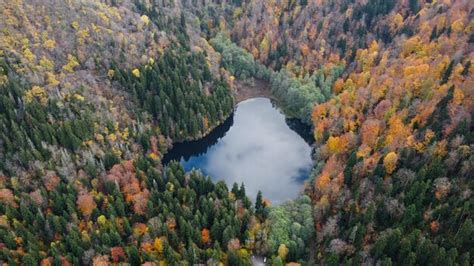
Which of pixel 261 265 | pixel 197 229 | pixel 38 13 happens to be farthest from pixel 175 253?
pixel 38 13

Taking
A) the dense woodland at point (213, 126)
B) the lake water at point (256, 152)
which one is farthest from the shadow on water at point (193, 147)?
the dense woodland at point (213, 126)

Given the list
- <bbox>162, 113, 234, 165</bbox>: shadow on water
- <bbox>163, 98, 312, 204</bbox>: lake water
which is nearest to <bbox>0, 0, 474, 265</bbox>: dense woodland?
<bbox>162, 113, 234, 165</bbox>: shadow on water

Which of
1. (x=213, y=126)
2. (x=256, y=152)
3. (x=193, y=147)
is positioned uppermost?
(x=213, y=126)

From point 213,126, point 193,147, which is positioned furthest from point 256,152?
point 193,147

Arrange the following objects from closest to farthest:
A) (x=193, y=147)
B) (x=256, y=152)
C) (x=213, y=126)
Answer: (x=256, y=152)
(x=193, y=147)
(x=213, y=126)

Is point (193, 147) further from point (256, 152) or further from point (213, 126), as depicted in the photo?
point (256, 152)

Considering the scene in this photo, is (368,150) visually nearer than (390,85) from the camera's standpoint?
Yes

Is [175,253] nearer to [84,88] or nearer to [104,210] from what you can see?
[104,210]

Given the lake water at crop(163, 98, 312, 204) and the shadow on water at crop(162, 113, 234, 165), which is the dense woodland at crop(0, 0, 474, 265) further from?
the lake water at crop(163, 98, 312, 204)

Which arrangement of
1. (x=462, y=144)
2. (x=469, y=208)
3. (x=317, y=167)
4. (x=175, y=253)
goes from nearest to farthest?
1. (x=469, y=208)
2. (x=175, y=253)
3. (x=462, y=144)
4. (x=317, y=167)
